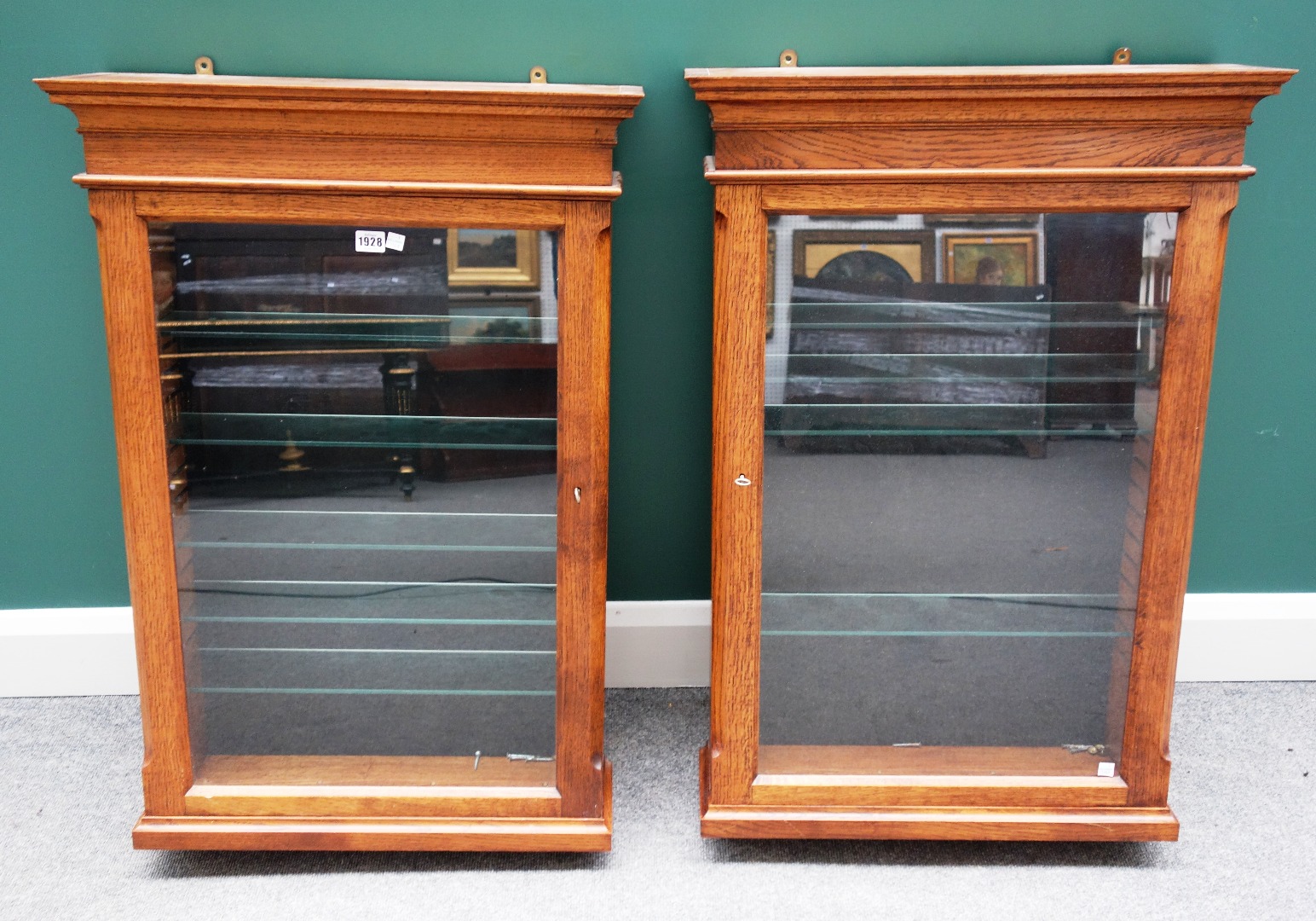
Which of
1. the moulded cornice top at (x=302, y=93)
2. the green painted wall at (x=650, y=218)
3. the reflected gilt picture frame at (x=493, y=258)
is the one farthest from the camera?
the green painted wall at (x=650, y=218)

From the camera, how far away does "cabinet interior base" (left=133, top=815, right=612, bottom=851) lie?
4.86ft

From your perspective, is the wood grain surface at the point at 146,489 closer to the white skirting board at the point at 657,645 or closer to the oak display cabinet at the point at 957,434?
the white skirting board at the point at 657,645

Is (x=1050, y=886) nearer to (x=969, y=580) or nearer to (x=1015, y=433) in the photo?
(x=969, y=580)

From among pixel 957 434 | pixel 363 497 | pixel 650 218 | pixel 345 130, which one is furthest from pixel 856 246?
pixel 363 497

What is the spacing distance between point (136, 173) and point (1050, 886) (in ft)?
4.82

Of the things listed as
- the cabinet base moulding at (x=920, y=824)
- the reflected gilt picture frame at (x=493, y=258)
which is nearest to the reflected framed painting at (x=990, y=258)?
the reflected gilt picture frame at (x=493, y=258)

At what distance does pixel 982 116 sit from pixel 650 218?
57 centimetres

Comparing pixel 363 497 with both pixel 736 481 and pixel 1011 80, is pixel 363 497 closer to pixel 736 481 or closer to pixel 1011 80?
pixel 736 481

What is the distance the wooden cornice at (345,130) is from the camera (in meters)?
1.27

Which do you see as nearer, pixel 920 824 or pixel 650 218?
pixel 920 824

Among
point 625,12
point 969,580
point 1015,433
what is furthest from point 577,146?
point 969,580

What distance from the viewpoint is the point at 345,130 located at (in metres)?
1.30

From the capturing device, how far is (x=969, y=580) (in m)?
1.54

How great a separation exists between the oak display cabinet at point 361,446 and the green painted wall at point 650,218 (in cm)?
22
